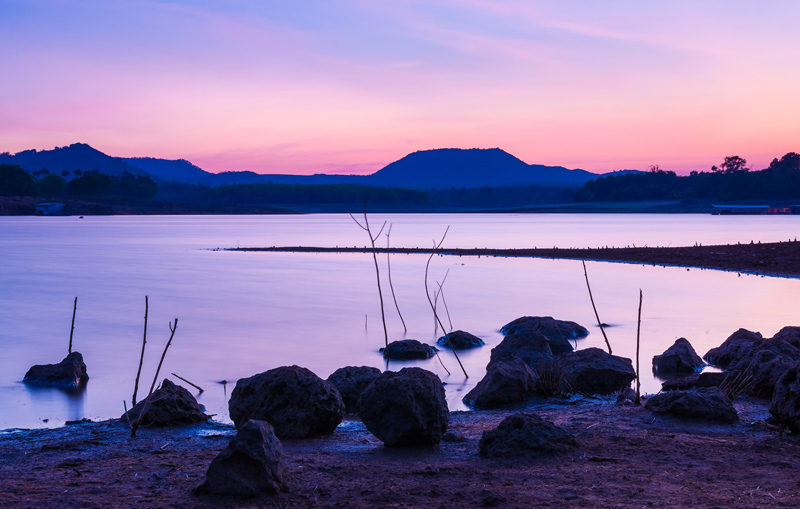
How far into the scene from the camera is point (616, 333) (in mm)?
15148

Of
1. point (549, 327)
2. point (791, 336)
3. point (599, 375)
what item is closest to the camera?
point (599, 375)

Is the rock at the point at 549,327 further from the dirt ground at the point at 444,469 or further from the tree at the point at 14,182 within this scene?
the tree at the point at 14,182

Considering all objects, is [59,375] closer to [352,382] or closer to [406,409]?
[352,382]

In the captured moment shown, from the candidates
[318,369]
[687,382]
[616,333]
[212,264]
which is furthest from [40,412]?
[212,264]

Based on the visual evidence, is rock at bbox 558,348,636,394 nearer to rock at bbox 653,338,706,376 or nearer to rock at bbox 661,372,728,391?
rock at bbox 661,372,728,391

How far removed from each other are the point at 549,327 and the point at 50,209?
144553mm

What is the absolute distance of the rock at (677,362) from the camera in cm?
1095

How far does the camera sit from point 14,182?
150500mm

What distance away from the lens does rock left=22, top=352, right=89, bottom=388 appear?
1048 cm

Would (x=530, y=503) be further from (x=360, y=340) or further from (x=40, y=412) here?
(x=360, y=340)

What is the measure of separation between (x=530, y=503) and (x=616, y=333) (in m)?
10.8

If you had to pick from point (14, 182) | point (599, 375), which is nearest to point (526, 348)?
point (599, 375)

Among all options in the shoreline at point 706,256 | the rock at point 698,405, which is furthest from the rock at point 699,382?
the shoreline at point 706,256

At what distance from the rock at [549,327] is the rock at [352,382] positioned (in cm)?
409
